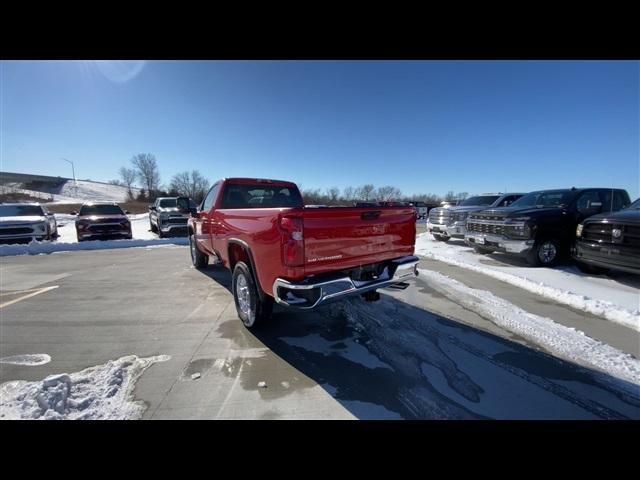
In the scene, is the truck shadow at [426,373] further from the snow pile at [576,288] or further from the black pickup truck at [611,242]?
the black pickup truck at [611,242]

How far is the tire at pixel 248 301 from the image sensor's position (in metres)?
3.47

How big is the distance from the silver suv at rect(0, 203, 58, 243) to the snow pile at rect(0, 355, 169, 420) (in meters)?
12.1

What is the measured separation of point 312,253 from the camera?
276 centimetres

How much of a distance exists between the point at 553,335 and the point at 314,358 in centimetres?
306

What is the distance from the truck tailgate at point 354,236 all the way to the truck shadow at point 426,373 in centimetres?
101

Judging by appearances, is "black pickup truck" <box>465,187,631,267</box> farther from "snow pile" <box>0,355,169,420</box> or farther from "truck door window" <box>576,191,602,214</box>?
"snow pile" <box>0,355,169,420</box>

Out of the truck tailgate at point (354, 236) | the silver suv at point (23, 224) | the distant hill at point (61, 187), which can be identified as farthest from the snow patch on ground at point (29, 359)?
the distant hill at point (61, 187)

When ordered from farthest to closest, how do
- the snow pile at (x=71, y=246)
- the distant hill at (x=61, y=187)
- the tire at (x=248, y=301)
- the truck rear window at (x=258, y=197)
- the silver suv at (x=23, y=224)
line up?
the distant hill at (x=61, y=187)
the silver suv at (x=23, y=224)
the snow pile at (x=71, y=246)
the truck rear window at (x=258, y=197)
the tire at (x=248, y=301)

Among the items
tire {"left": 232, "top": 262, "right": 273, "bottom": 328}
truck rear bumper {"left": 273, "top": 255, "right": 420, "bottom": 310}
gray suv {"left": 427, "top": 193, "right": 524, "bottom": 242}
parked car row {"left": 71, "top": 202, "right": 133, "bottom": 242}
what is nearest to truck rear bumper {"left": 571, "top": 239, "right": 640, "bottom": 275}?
gray suv {"left": 427, "top": 193, "right": 524, "bottom": 242}

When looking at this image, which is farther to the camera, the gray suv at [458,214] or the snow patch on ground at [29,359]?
the gray suv at [458,214]
